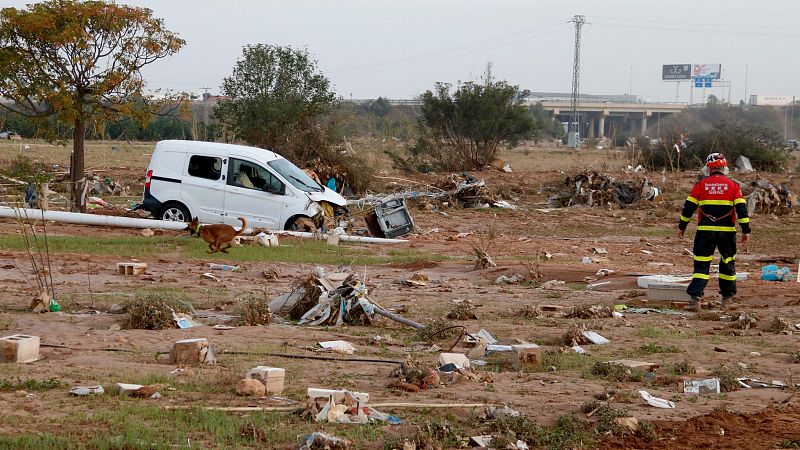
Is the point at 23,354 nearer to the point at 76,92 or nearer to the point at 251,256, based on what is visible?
the point at 251,256

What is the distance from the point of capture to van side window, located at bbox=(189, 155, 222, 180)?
2111cm

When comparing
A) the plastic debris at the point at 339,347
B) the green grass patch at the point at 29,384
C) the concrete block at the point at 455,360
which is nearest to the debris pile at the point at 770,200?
the plastic debris at the point at 339,347

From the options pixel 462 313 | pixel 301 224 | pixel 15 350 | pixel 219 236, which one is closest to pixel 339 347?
pixel 462 313

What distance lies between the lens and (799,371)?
923 cm

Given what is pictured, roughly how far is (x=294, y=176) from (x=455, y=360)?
13.2 meters

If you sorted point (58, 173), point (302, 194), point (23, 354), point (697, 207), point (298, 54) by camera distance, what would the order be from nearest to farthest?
point (23, 354), point (697, 207), point (302, 194), point (58, 173), point (298, 54)

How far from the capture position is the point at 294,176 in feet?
71.1

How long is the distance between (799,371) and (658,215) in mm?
20450

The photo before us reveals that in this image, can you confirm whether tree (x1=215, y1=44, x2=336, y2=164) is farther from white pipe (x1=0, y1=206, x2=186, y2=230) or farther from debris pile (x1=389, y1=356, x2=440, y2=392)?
debris pile (x1=389, y1=356, x2=440, y2=392)

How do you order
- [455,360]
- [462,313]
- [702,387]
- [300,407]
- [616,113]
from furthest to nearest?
[616,113]
[462,313]
[455,360]
[702,387]
[300,407]

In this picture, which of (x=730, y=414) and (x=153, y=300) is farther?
(x=153, y=300)

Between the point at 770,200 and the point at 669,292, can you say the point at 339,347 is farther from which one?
the point at 770,200

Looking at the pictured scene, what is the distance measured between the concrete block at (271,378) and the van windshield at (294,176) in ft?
44.9

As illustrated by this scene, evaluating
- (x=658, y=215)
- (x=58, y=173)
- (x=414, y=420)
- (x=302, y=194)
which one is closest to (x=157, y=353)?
(x=414, y=420)
